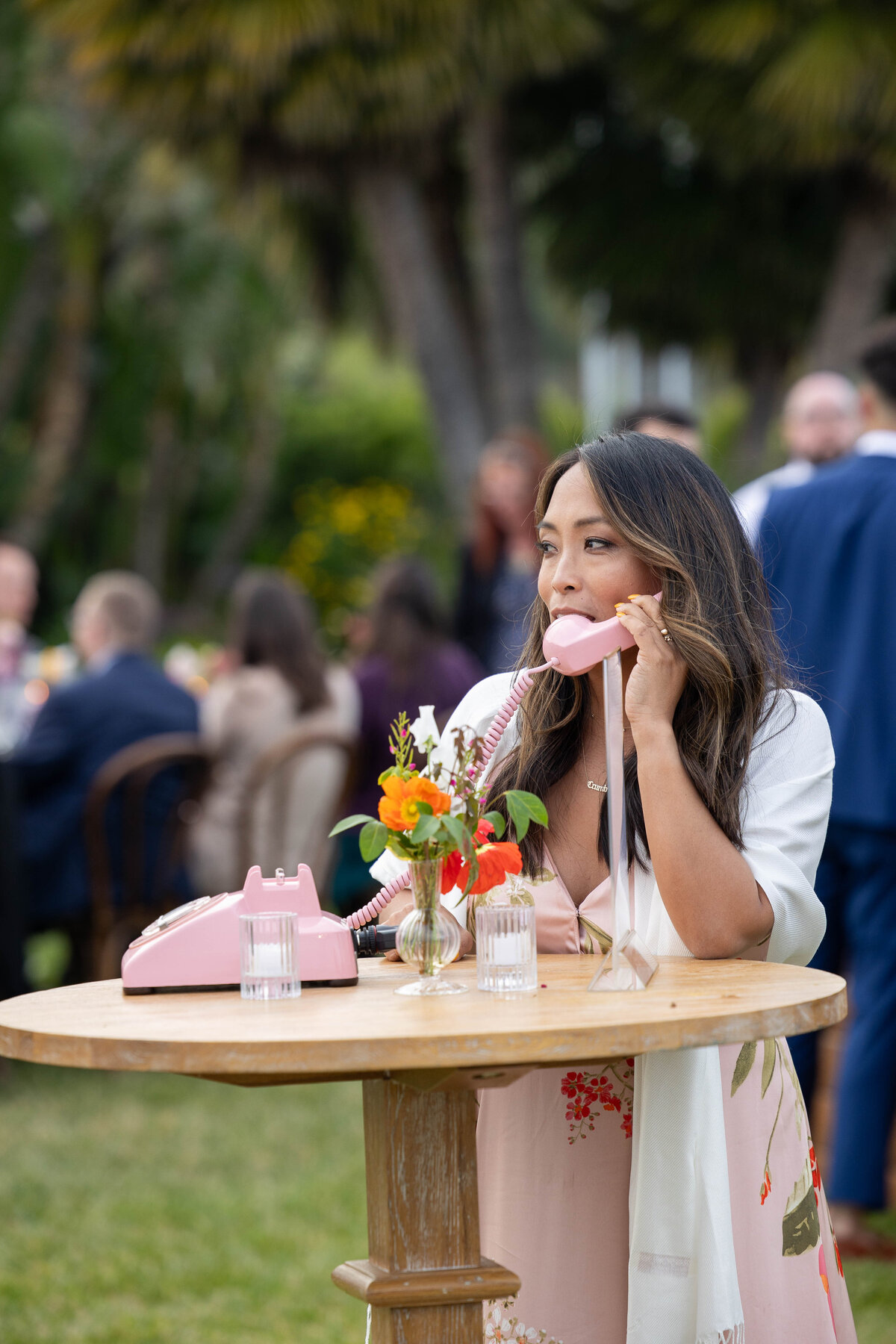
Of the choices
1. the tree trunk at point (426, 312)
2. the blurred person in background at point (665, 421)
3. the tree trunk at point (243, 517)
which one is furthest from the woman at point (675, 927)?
the tree trunk at point (243, 517)

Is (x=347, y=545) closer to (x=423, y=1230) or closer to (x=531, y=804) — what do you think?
(x=531, y=804)

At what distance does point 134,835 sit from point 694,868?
3344mm

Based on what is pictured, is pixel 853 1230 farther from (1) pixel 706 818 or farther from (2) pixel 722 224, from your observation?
(2) pixel 722 224

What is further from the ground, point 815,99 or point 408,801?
point 815,99

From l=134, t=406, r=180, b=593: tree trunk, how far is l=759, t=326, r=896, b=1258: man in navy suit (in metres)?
12.1

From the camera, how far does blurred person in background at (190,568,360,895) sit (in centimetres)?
499

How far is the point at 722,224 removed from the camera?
8633 mm

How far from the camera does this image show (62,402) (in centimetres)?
1278

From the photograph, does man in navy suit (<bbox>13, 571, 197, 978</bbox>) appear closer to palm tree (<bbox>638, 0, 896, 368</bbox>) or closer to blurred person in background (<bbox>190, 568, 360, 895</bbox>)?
blurred person in background (<bbox>190, 568, 360, 895</bbox>)

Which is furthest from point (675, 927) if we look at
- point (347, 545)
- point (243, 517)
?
point (243, 517)

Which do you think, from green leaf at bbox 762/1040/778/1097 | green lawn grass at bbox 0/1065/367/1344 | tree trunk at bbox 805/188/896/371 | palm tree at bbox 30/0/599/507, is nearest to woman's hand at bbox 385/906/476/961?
green leaf at bbox 762/1040/778/1097

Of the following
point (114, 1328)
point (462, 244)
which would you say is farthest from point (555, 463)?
point (462, 244)

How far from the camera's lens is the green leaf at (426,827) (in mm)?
1396

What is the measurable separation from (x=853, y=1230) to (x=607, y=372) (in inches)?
867
